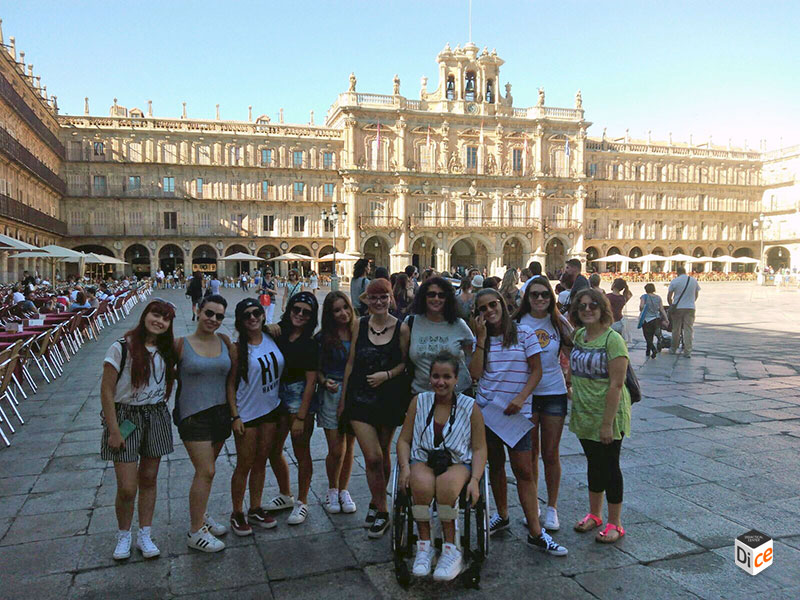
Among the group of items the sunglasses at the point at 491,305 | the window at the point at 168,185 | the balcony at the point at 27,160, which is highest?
the window at the point at 168,185

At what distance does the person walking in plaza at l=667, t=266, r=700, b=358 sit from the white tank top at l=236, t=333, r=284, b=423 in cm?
865

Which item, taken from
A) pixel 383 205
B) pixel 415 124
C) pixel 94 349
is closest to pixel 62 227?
pixel 383 205

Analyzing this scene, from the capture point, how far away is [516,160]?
4569cm

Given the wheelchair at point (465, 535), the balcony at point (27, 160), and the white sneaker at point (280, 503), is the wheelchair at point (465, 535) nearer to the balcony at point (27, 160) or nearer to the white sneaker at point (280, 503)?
the white sneaker at point (280, 503)

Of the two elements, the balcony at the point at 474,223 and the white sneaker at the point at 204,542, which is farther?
the balcony at the point at 474,223

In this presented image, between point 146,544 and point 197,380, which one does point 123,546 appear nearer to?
point 146,544

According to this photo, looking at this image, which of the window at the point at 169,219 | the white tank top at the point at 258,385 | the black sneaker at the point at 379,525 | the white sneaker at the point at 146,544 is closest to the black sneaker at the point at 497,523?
the black sneaker at the point at 379,525

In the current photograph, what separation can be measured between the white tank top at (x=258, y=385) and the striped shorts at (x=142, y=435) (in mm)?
461

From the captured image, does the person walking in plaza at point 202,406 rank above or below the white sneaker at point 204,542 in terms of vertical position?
above

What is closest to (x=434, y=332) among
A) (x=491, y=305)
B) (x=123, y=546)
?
(x=491, y=305)

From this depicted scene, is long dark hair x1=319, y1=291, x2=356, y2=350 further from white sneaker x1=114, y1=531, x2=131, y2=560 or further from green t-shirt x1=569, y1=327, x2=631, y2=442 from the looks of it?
white sneaker x1=114, y1=531, x2=131, y2=560

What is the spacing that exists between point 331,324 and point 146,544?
1.70 m

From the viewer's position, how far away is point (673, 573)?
3.33m

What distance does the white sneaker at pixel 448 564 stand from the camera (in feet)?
10.3
